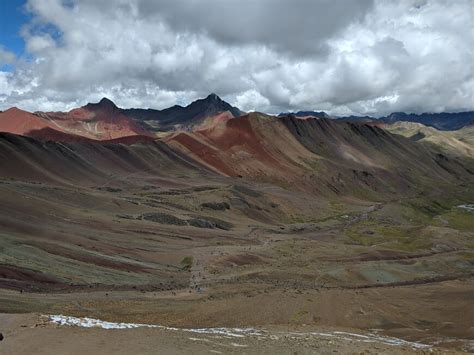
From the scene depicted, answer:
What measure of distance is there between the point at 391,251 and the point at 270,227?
1257 inches

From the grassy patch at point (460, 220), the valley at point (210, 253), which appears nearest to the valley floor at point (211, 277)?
the valley at point (210, 253)

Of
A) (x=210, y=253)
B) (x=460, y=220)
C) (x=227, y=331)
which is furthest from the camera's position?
(x=460, y=220)

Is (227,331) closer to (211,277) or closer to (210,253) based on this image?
(211,277)

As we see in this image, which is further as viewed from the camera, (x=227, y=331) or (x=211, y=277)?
(x=211, y=277)

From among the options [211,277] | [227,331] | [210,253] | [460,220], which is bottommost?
[211,277]

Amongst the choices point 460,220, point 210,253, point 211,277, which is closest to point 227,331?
point 211,277

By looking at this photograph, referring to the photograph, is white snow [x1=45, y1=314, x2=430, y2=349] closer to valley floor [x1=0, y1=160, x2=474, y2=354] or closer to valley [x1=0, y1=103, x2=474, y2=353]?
valley floor [x1=0, y1=160, x2=474, y2=354]

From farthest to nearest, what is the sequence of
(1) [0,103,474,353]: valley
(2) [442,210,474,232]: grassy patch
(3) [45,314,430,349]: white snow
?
(2) [442,210,474,232]: grassy patch, (1) [0,103,474,353]: valley, (3) [45,314,430,349]: white snow

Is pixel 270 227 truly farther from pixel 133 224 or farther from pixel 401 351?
pixel 401 351

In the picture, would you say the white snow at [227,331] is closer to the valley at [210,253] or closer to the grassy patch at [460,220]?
the valley at [210,253]

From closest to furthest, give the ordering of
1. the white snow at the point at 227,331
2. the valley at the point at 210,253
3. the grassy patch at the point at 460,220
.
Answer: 1. the white snow at the point at 227,331
2. the valley at the point at 210,253
3. the grassy patch at the point at 460,220

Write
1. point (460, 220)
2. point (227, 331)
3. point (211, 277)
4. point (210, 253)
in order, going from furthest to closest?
1. point (460, 220)
2. point (210, 253)
3. point (211, 277)
4. point (227, 331)

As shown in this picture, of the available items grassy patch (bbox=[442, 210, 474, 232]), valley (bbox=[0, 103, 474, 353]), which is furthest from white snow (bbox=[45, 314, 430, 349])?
grassy patch (bbox=[442, 210, 474, 232])

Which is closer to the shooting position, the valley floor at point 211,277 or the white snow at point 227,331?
the white snow at point 227,331
